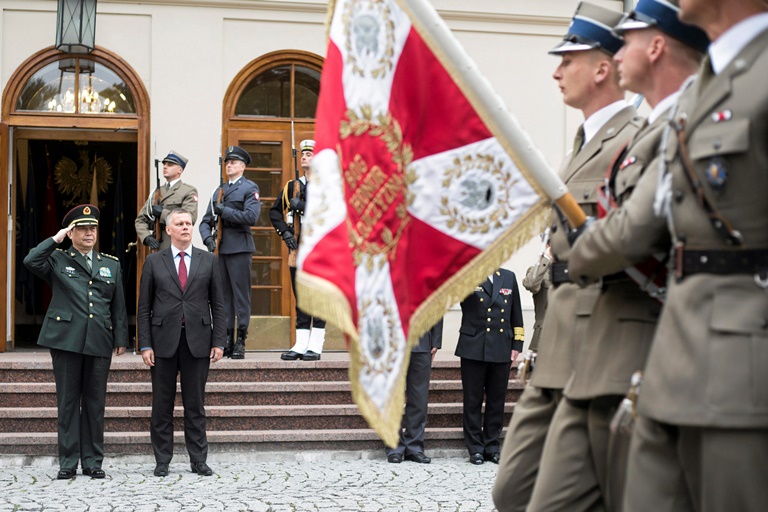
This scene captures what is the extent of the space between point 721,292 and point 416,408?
288 inches

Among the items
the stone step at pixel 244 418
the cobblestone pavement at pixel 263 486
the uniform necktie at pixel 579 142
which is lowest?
the cobblestone pavement at pixel 263 486

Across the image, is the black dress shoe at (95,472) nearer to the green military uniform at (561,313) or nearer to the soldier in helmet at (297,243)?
the soldier in helmet at (297,243)

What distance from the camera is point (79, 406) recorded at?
9.21m

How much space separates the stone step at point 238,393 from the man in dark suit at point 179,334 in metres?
1.12

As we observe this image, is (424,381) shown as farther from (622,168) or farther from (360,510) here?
(622,168)

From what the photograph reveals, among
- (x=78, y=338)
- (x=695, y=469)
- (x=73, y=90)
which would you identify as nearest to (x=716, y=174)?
(x=695, y=469)

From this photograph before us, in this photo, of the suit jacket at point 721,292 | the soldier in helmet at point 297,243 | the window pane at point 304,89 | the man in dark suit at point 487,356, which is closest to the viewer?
the suit jacket at point 721,292

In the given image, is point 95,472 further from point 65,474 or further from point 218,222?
point 218,222

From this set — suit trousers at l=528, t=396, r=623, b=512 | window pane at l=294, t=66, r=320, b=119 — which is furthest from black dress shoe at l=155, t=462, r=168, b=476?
suit trousers at l=528, t=396, r=623, b=512

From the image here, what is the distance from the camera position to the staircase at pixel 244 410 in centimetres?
1016

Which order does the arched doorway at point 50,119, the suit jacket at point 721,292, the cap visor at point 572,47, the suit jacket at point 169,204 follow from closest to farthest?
the suit jacket at point 721,292 → the cap visor at point 572,47 → the suit jacket at point 169,204 → the arched doorway at point 50,119

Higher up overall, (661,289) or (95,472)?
(661,289)

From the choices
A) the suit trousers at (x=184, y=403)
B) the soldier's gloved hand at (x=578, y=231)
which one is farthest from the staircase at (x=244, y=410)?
the soldier's gloved hand at (x=578, y=231)

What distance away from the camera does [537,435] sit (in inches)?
165
